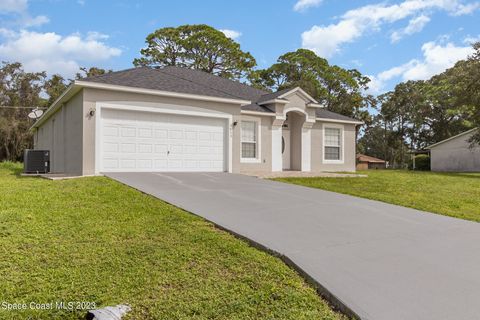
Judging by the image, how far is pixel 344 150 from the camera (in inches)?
770

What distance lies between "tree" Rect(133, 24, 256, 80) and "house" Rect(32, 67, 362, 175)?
14301 mm

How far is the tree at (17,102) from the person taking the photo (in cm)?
3044

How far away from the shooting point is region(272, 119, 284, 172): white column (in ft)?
55.0

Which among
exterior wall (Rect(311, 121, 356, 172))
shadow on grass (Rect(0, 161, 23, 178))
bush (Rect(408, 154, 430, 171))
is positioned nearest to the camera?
shadow on grass (Rect(0, 161, 23, 178))

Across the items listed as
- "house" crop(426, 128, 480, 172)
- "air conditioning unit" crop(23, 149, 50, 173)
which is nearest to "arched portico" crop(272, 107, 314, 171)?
"air conditioning unit" crop(23, 149, 50, 173)

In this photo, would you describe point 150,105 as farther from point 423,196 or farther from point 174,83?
point 423,196

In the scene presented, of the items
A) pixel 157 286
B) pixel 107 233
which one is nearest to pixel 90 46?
pixel 107 233

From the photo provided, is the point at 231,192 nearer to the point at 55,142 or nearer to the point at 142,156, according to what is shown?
the point at 142,156

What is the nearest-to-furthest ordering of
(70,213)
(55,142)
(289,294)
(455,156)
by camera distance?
(289,294), (70,213), (55,142), (455,156)

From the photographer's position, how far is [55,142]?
653 inches

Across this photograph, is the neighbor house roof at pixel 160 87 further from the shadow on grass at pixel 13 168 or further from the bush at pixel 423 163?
the bush at pixel 423 163

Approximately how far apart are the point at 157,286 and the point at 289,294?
4.08 feet

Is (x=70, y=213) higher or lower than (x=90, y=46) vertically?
lower

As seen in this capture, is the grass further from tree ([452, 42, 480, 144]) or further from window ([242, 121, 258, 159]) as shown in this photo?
tree ([452, 42, 480, 144])
